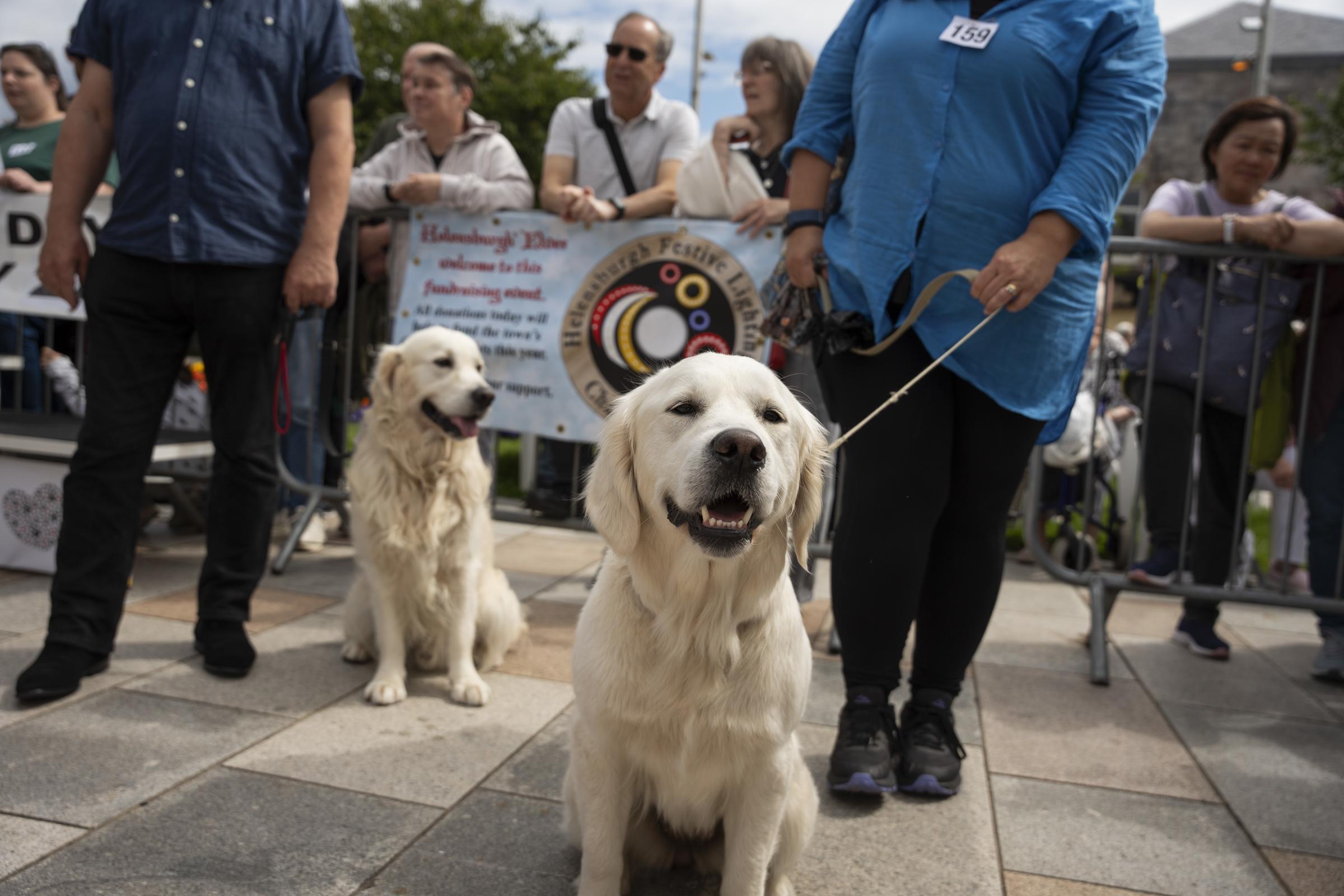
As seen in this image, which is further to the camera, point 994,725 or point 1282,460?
point 1282,460

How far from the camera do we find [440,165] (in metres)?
5.31

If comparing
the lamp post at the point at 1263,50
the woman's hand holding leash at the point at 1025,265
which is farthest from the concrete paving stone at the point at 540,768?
the lamp post at the point at 1263,50

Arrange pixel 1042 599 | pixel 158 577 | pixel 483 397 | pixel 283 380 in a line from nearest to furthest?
pixel 483 397 < pixel 283 380 < pixel 158 577 < pixel 1042 599

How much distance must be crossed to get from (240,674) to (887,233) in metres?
2.56

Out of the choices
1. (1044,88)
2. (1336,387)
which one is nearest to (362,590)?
(1044,88)

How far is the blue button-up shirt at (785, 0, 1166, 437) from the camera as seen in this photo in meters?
2.52

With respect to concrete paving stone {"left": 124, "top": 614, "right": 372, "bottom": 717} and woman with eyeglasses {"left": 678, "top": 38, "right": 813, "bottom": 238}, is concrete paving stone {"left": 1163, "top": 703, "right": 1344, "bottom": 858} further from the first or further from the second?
concrete paving stone {"left": 124, "top": 614, "right": 372, "bottom": 717}

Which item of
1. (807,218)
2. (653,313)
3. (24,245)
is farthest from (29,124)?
(807,218)

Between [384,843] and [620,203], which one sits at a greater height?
[620,203]

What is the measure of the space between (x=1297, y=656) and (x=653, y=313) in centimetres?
340

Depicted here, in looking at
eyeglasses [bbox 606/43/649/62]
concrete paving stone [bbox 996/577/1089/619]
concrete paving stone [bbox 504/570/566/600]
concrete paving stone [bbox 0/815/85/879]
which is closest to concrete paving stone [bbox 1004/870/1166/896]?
concrete paving stone [bbox 0/815/85/879]

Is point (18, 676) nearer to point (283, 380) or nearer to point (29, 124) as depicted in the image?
point (283, 380)

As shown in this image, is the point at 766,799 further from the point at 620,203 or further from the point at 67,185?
the point at 620,203

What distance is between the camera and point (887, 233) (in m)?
2.62
